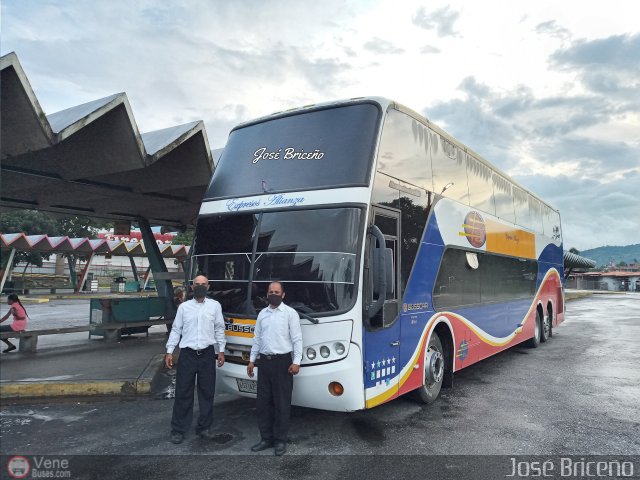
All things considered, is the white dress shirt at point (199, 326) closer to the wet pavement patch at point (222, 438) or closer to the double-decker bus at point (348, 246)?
the double-decker bus at point (348, 246)

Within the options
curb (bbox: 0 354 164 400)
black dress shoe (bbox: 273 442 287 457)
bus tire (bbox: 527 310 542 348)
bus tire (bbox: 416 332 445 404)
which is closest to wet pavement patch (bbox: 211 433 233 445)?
black dress shoe (bbox: 273 442 287 457)

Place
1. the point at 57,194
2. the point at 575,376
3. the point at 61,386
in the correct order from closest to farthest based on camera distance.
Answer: the point at 61,386, the point at 575,376, the point at 57,194

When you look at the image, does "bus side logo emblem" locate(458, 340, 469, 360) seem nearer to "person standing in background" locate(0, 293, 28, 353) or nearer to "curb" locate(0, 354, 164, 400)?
"curb" locate(0, 354, 164, 400)

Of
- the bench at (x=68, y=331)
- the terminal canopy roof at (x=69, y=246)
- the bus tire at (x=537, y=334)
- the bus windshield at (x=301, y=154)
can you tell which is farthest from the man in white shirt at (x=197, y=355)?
the terminal canopy roof at (x=69, y=246)

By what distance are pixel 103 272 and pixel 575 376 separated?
186ft

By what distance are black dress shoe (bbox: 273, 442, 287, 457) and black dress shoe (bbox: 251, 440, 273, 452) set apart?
0.50ft

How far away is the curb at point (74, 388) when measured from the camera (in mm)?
7328

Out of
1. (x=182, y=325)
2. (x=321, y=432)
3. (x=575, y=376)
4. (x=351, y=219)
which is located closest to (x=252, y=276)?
(x=182, y=325)

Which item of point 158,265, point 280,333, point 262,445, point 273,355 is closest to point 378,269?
point 280,333

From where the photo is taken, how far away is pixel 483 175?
9344 mm

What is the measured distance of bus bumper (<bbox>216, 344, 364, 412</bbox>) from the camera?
5129mm

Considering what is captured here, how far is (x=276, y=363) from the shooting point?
5.11 metres

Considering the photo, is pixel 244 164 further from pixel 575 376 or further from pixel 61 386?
pixel 575 376

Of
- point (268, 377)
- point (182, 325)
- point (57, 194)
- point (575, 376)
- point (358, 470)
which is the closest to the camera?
point (358, 470)
